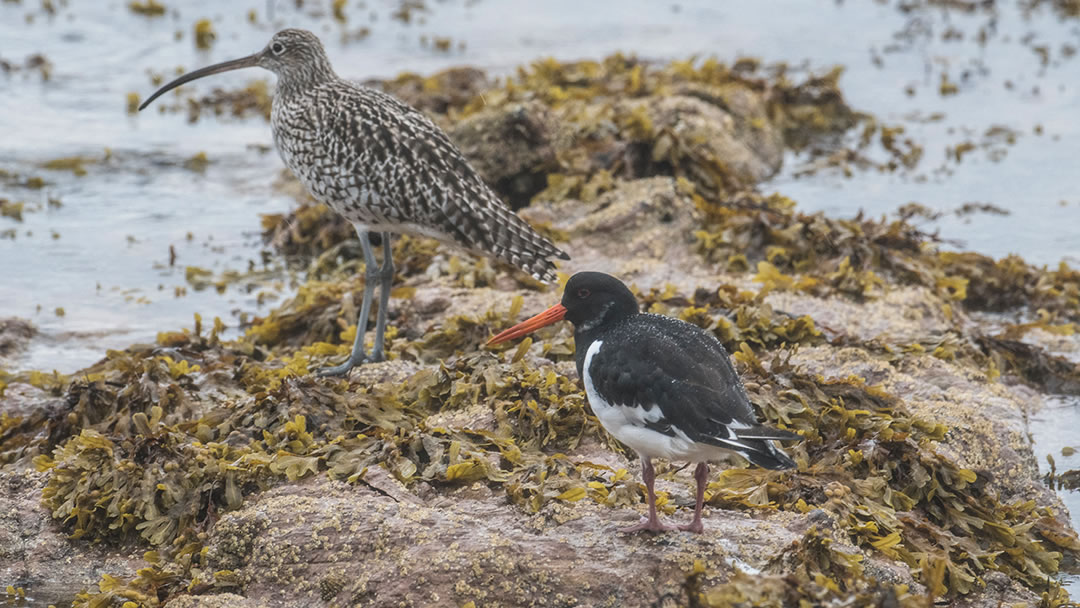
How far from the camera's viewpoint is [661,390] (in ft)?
16.1

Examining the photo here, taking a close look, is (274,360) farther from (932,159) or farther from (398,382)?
(932,159)

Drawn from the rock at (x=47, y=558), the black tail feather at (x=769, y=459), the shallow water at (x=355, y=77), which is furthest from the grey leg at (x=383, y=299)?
the black tail feather at (x=769, y=459)

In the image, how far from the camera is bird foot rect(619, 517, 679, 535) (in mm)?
5125

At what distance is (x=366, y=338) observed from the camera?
814 cm

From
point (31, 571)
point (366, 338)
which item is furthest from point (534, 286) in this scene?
point (31, 571)

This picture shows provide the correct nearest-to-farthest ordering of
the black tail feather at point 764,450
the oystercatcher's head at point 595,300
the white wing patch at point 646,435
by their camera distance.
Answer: the black tail feather at point 764,450
the white wing patch at point 646,435
the oystercatcher's head at point 595,300

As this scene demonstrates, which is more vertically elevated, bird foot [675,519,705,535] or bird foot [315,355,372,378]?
bird foot [675,519,705,535]

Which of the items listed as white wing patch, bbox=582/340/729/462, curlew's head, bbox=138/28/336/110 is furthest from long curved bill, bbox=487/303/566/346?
curlew's head, bbox=138/28/336/110

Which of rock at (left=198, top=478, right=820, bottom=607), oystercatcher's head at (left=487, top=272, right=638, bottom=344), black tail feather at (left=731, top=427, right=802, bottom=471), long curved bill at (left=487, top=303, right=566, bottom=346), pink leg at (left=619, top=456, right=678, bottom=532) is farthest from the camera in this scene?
long curved bill at (left=487, top=303, right=566, bottom=346)

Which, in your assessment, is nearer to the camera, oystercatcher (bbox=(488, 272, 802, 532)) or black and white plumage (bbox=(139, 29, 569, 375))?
oystercatcher (bbox=(488, 272, 802, 532))

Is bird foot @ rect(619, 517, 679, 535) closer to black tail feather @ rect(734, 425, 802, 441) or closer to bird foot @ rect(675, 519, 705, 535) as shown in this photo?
bird foot @ rect(675, 519, 705, 535)

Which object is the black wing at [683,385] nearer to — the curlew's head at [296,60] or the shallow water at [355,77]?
the shallow water at [355,77]

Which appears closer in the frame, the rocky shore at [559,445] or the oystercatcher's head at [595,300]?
the rocky shore at [559,445]

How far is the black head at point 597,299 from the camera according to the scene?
5480mm
